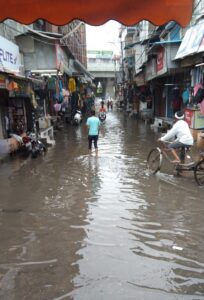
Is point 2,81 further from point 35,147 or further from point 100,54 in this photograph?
point 100,54

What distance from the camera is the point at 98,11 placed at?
287cm

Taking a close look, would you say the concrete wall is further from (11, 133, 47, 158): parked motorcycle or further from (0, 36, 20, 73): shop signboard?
(11, 133, 47, 158): parked motorcycle

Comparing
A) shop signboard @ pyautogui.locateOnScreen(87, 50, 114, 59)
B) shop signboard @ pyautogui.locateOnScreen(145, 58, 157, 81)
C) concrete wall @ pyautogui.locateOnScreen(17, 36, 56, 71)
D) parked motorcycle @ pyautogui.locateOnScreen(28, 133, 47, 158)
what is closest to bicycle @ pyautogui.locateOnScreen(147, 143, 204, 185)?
parked motorcycle @ pyautogui.locateOnScreen(28, 133, 47, 158)

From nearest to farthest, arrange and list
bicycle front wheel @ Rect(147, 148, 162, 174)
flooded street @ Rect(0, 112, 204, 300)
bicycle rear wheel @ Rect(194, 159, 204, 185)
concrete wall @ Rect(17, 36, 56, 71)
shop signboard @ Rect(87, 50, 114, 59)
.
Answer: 1. flooded street @ Rect(0, 112, 204, 300)
2. bicycle rear wheel @ Rect(194, 159, 204, 185)
3. bicycle front wheel @ Rect(147, 148, 162, 174)
4. concrete wall @ Rect(17, 36, 56, 71)
5. shop signboard @ Rect(87, 50, 114, 59)

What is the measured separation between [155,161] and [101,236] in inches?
214

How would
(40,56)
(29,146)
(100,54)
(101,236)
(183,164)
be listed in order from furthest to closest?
(100,54) < (40,56) < (29,146) < (183,164) < (101,236)

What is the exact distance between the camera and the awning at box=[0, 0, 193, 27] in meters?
2.78

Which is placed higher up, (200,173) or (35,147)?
(35,147)

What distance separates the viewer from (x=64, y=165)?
1275 cm

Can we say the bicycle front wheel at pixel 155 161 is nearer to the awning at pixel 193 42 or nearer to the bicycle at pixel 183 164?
the bicycle at pixel 183 164

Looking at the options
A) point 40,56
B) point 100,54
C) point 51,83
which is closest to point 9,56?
point 40,56

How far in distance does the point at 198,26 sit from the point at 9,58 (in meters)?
8.47

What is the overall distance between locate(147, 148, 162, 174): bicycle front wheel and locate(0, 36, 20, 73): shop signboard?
21.7 ft

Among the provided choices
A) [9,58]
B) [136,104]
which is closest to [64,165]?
[9,58]
